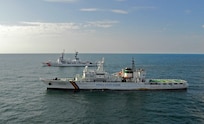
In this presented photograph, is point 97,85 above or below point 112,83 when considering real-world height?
below

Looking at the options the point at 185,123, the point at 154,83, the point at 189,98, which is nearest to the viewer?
the point at 185,123

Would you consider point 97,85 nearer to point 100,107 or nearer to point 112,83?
point 112,83

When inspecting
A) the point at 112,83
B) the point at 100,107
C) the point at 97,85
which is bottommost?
the point at 100,107

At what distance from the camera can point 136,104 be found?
163 feet

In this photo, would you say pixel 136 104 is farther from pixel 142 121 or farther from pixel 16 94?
pixel 16 94

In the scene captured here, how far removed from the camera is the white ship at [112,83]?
62.9 m

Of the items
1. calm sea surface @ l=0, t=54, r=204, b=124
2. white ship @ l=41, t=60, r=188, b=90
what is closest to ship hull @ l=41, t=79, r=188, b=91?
white ship @ l=41, t=60, r=188, b=90

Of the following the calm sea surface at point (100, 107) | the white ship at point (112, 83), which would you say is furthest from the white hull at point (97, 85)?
the calm sea surface at point (100, 107)

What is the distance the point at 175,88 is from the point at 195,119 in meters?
26.5

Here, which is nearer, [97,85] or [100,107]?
[100,107]

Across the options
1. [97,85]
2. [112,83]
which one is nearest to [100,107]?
[97,85]

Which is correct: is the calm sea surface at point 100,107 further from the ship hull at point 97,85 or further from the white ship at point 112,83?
the white ship at point 112,83

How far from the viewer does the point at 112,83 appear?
206 ft

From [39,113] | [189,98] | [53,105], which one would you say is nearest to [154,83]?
[189,98]
